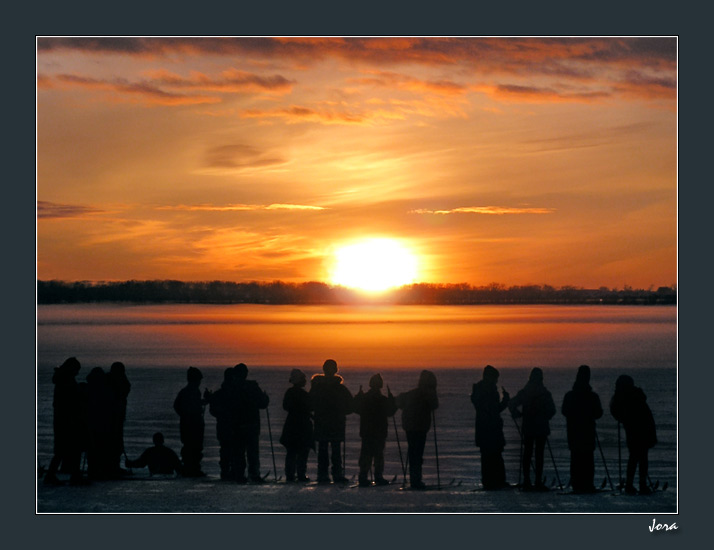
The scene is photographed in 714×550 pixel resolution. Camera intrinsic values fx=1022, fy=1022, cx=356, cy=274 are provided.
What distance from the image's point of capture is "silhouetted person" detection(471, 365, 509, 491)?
11820 millimetres

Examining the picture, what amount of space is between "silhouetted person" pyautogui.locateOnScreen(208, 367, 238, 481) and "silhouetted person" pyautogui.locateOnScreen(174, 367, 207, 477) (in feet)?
0.65

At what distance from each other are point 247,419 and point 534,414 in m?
3.39

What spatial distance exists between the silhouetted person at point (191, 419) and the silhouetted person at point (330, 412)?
139cm

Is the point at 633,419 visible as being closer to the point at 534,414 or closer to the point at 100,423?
the point at 534,414

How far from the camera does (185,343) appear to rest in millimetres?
83250

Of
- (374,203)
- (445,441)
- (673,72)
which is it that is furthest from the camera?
(374,203)

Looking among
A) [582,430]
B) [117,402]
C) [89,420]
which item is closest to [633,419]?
[582,430]

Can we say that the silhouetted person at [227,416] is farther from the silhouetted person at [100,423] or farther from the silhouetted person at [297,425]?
the silhouetted person at [100,423]

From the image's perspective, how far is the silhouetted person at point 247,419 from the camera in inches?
478

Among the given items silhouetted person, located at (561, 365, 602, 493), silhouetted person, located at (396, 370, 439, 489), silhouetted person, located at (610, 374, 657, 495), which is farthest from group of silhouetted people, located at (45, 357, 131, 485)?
silhouetted person, located at (610, 374, 657, 495)

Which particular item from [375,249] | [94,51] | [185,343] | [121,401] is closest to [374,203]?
[375,249]

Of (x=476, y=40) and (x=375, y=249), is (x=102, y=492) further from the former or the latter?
(x=375, y=249)

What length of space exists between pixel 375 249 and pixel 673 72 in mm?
8575

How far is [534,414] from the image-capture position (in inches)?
462
